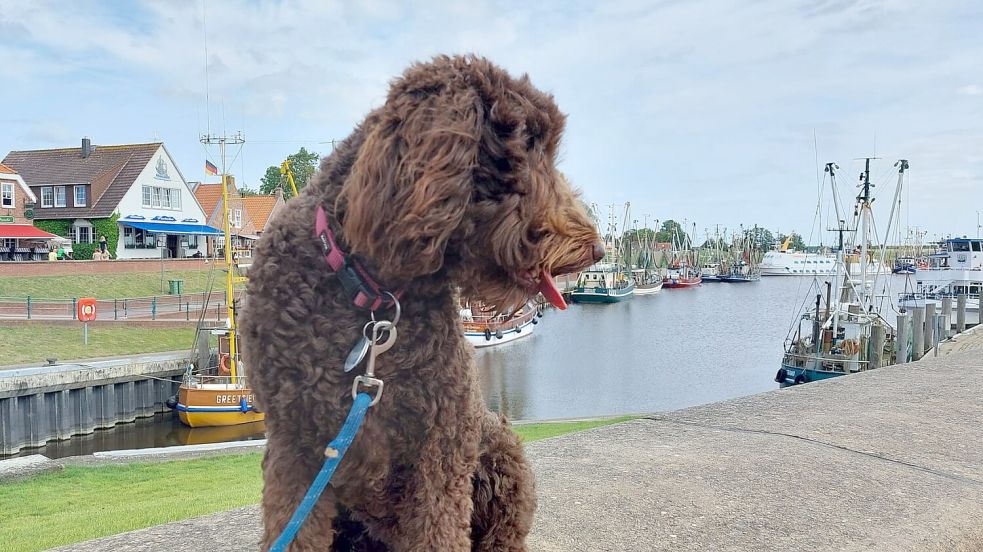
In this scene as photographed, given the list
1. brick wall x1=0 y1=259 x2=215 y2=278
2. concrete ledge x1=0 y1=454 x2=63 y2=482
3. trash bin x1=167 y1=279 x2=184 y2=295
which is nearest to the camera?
concrete ledge x1=0 y1=454 x2=63 y2=482

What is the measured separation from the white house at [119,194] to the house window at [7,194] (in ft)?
7.31

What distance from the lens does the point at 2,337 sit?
23.2 m

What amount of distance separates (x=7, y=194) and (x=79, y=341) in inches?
820

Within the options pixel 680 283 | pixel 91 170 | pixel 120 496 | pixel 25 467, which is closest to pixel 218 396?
pixel 25 467

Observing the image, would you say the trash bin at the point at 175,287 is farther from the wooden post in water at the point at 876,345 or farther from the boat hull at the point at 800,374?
the wooden post in water at the point at 876,345

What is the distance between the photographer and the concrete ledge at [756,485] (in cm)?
292

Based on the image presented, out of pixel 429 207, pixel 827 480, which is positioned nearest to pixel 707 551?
pixel 827 480

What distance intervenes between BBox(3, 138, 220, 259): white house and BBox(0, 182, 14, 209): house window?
7.31 feet

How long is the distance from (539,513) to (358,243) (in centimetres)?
195

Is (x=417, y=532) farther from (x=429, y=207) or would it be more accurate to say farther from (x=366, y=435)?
(x=429, y=207)

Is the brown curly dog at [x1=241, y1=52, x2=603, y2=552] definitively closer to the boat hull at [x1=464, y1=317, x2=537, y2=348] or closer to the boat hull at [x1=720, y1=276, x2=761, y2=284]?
the boat hull at [x1=464, y1=317, x2=537, y2=348]

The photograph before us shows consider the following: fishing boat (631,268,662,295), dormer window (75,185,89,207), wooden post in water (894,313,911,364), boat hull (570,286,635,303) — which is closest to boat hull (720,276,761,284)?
fishing boat (631,268,662,295)

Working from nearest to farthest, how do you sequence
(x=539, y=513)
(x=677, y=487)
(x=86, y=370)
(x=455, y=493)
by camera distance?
(x=455, y=493) < (x=539, y=513) < (x=677, y=487) < (x=86, y=370)

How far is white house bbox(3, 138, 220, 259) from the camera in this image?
1651 inches
